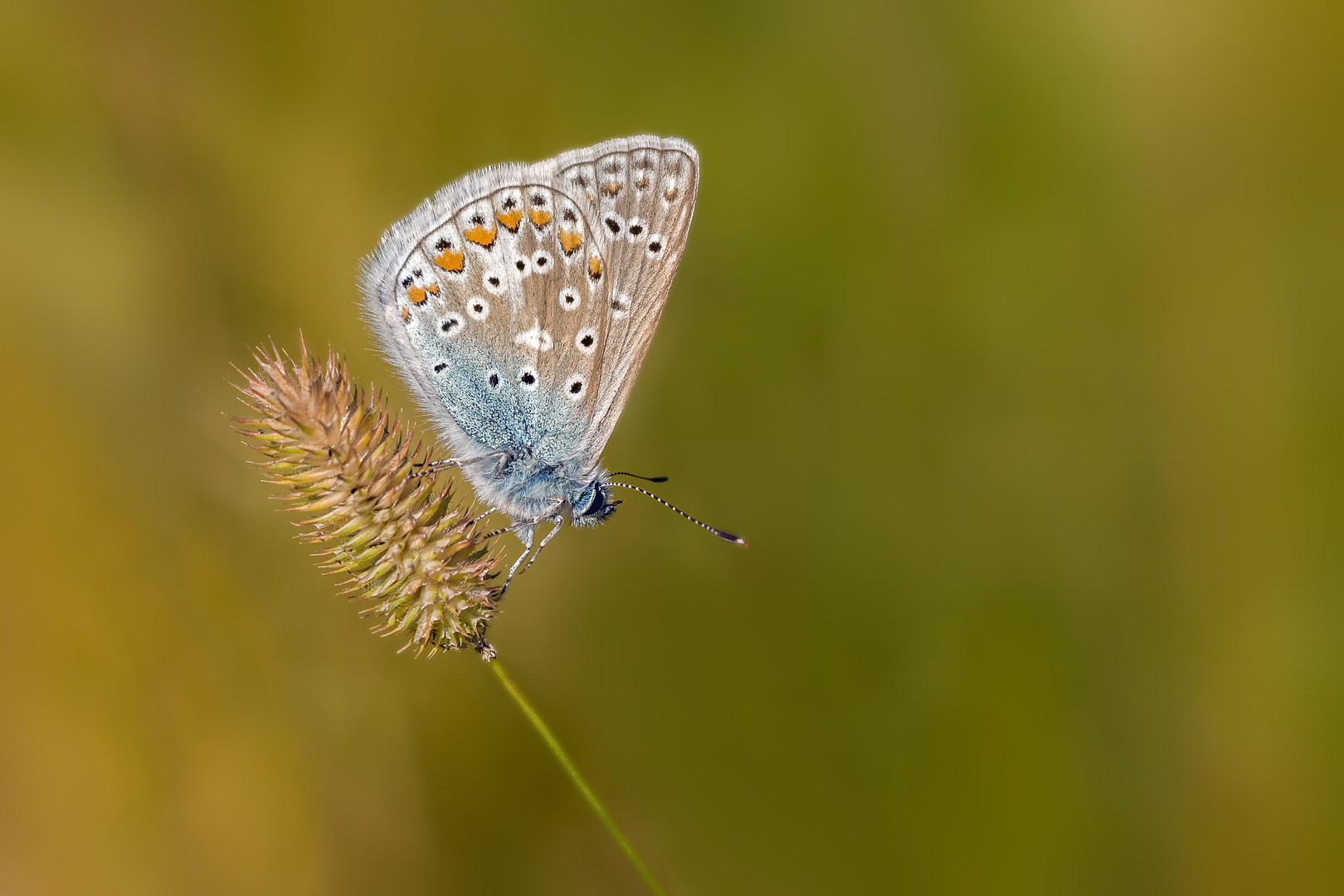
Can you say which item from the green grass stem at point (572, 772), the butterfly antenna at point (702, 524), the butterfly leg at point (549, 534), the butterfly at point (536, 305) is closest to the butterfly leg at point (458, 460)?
the butterfly at point (536, 305)

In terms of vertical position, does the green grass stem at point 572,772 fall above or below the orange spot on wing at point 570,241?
below

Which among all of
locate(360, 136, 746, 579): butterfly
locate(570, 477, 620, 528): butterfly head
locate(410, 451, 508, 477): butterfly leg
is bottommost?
locate(570, 477, 620, 528): butterfly head

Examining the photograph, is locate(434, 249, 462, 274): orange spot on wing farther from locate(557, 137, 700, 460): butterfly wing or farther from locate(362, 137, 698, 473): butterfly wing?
locate(557, 137, 700, 460): butterfly wing

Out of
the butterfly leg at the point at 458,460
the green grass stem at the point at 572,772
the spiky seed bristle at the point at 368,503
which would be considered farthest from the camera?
the butterfly leg at the point at 458,460

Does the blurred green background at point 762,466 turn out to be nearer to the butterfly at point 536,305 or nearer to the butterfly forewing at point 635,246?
the butterfly at point 536,305

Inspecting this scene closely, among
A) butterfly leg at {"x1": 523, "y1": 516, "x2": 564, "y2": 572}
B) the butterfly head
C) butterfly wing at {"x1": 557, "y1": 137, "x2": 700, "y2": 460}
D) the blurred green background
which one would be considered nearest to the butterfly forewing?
butterfly wing at {"x1": 557, "y1": 137, "x2": 700, "y2": 460}

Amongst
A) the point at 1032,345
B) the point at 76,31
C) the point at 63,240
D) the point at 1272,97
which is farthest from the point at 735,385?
the point at 76,31
